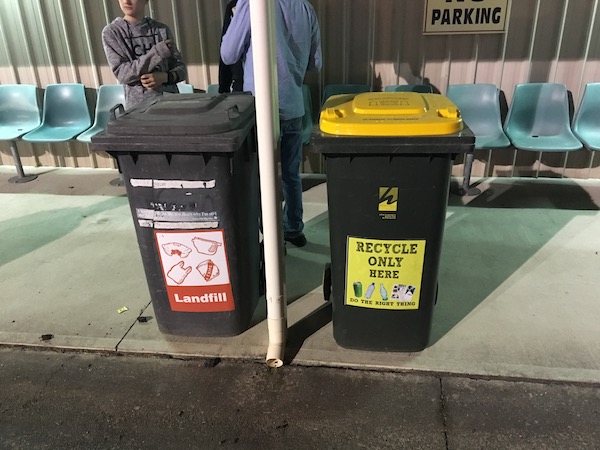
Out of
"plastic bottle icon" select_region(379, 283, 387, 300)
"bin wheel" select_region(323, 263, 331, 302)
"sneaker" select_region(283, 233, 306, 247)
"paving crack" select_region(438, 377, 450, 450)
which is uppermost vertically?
"plastic bottle icon" select_region(379, 283, 387, 300)

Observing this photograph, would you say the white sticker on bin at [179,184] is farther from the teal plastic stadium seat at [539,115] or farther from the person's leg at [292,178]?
the teal plastic stadium seat at [539,115]

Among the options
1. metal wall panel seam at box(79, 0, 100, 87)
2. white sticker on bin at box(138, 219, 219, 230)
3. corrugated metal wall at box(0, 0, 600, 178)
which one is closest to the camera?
white sticker on bin at box(138, 219, 219, 230)

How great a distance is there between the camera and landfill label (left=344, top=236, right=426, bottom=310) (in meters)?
2.27

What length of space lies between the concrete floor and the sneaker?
0.07m

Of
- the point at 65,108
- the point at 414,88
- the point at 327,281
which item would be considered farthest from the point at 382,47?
the point at 65,108

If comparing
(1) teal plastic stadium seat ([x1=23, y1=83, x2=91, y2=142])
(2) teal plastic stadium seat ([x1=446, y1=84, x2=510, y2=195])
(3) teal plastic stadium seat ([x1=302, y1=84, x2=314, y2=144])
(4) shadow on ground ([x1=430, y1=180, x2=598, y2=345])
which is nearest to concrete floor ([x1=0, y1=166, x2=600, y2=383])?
(4) shadow on ground ([x1=430, y1=180, x2=598, y2=345])

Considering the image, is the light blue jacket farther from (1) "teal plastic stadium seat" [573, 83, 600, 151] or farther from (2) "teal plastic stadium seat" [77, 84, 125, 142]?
(1) "teal plastic stadium seat" [573, 83, 600, 151]

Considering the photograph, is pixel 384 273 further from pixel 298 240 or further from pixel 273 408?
pixel 298 240

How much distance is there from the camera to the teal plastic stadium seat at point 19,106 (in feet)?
17.3

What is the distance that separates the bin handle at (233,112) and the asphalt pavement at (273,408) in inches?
49.3

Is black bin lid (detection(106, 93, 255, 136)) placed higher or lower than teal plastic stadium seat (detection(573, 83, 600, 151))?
higher

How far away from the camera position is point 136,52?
10.9 ft

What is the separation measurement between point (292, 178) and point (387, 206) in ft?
4.30

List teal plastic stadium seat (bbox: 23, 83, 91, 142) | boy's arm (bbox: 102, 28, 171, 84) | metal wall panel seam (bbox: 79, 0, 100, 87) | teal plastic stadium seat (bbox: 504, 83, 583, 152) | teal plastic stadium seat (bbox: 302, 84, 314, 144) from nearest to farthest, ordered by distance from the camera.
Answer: boy's arm (bbox: 102, 28, 171, 84) → teal plastic stadium seat (bbox: 504, 83, 583, 152) → teal plastic stadium seat (bbox: 302, 84, 314, 144) → metal wall panel seam (bbox: 79, 0, 100, 87) → teal plastic stadium seat (bbox: 23, 83, 91, 142)
